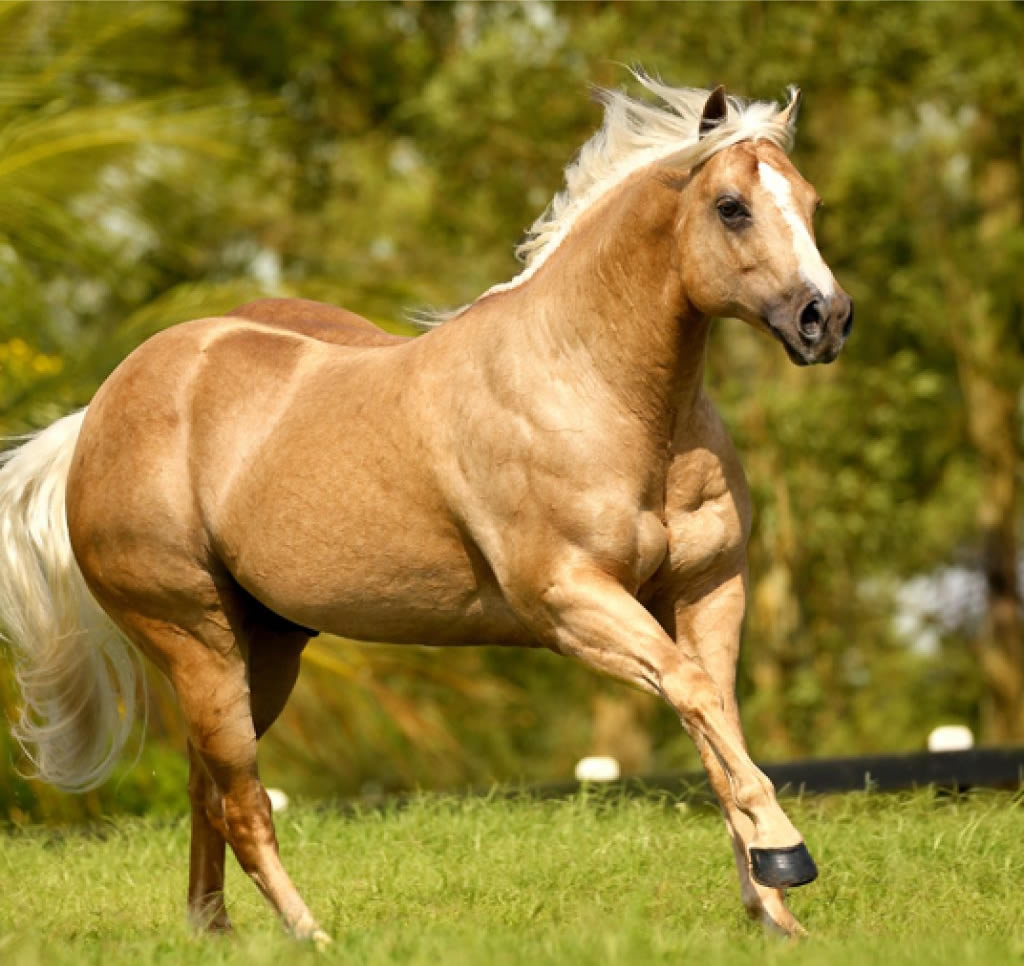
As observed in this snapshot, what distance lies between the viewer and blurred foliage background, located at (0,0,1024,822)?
1245 cm

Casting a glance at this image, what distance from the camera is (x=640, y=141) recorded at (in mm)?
5328

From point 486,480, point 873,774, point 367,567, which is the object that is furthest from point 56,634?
point 873,774

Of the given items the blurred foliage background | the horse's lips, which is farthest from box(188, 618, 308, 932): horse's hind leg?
the blurred foliage background

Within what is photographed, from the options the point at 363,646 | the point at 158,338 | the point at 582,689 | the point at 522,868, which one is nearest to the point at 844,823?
the point at 522,868

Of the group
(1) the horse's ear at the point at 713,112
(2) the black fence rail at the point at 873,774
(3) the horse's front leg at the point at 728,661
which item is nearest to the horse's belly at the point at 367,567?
(3) the horse's front leg at the point at 728,661

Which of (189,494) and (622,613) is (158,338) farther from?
(622,613)

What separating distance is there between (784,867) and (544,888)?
166cm

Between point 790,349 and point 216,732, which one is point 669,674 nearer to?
point 790,349

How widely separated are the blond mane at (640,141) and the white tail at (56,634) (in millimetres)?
1389

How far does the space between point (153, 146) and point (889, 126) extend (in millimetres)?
9063

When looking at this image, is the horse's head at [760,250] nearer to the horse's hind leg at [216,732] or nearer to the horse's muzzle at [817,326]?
the horse's muzzle at [817,326]

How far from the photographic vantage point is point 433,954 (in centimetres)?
430

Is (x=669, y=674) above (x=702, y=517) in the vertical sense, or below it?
below

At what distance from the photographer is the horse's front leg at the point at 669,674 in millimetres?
4574
